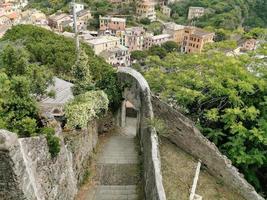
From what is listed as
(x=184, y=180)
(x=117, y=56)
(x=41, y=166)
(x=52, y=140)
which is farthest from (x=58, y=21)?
(x=41, y=166)

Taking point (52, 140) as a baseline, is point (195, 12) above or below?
below

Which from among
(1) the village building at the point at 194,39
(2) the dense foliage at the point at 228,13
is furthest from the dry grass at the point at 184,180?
(2) the dense foliage at the point at 228,13

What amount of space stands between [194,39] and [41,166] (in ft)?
233

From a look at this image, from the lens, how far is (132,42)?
73.4 metres

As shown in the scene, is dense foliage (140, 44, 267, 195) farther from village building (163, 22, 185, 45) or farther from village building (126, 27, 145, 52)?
village building (163, 22, 185, 45)

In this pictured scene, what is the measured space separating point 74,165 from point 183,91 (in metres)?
6.65

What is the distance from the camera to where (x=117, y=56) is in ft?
209

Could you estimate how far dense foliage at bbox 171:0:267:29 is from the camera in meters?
84.1

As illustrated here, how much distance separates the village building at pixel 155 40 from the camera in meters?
74.3

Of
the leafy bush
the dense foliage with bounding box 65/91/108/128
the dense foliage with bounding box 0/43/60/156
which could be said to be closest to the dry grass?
the dense foliage with bounding box 65/91/108/128

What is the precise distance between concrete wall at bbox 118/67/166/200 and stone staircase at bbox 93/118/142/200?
637 millimetres

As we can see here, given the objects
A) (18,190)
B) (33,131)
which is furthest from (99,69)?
(18,190)

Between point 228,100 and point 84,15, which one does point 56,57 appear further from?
point 84,15

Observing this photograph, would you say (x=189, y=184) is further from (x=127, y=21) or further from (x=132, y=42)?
(x=127, y=21)
